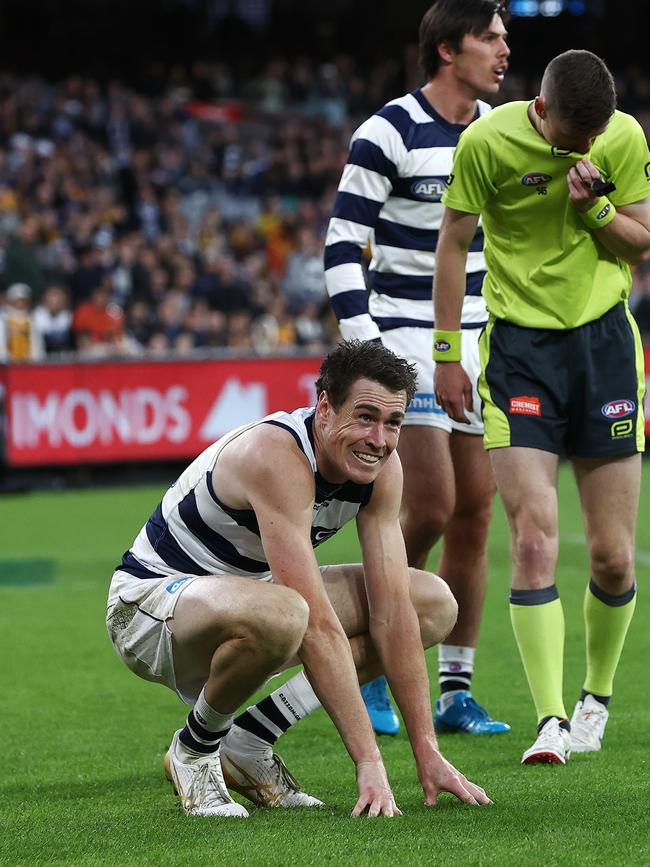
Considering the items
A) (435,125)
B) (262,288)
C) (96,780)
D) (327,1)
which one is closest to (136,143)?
(262,288)

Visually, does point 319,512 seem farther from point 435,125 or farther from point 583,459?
point 435,125

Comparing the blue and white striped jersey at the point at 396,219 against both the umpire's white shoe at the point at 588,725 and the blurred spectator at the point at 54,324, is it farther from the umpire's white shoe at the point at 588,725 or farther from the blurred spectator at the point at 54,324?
the blurred spectator at the point at 54,324

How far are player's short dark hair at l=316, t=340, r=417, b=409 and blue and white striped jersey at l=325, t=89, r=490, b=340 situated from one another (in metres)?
1.49

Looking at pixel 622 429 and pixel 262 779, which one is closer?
pixel 262 779

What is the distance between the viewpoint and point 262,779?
4262 millimetres

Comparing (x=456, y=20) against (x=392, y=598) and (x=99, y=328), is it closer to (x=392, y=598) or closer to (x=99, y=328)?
(x=392, y=598)

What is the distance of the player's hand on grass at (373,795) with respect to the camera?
3.81 m

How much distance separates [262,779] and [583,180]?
209cm

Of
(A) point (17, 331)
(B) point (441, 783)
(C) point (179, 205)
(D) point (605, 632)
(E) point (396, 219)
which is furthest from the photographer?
(C) point (179, 205)

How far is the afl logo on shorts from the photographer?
4.84m

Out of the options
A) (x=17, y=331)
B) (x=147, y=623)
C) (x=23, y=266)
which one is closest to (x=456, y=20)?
(x=147, y=623)

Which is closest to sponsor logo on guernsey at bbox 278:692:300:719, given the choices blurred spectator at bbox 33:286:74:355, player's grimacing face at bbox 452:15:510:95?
player's grimacing face at bbox 452:15:510:95

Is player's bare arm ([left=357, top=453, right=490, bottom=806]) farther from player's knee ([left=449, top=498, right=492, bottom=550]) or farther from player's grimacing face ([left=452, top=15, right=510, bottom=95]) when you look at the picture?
player's grimacing face ([left=452, top=15, right=510, bottom=95])

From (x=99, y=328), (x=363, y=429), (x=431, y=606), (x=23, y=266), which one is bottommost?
(x=99, y=328)
